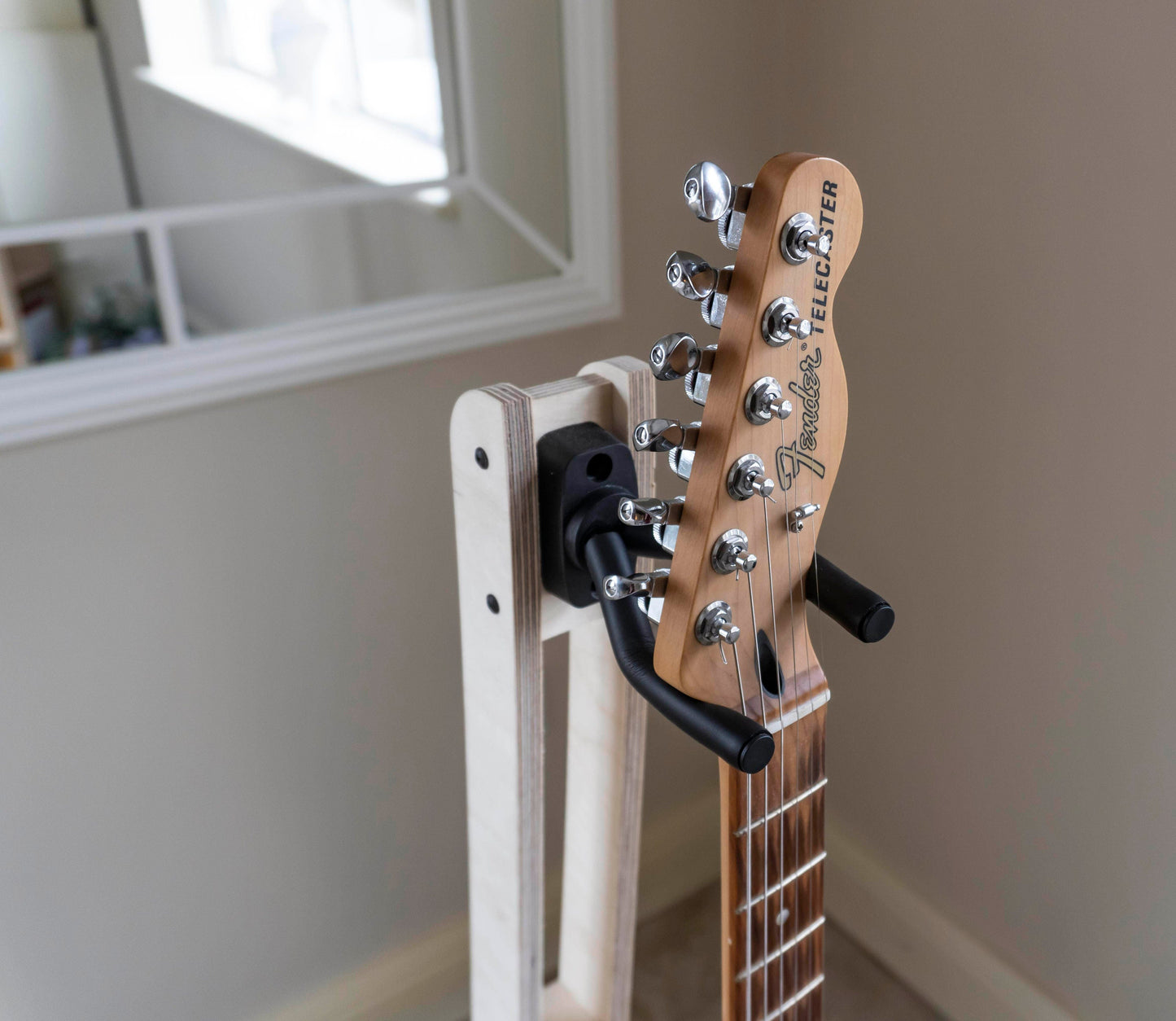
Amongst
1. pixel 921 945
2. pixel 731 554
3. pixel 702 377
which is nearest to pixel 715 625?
pixel 731 554

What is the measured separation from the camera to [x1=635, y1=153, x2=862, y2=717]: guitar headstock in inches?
19.6

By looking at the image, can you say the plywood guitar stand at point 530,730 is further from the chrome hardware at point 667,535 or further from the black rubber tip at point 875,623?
the black rubber tip at point 875,623

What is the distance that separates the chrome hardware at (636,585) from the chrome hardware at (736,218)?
7.7 inches

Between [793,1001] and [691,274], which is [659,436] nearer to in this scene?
[691,274]

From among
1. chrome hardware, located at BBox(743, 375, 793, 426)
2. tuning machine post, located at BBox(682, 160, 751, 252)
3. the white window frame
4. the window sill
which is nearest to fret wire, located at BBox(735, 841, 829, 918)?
chrome hardware, located at BBox(743, 375, 793, 426)

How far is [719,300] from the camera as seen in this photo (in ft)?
1.72

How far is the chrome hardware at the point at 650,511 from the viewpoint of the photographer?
0.55 m

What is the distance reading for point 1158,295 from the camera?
0.92 meters

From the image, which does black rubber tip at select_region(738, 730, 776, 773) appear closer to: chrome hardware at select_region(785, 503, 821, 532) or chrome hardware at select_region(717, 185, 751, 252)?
chrome hardware at select_region(785, 503, 821, 532)

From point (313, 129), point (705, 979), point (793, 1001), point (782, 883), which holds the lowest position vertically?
point (705, 979)

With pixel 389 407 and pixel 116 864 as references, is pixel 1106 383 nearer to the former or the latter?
pixel 389 407

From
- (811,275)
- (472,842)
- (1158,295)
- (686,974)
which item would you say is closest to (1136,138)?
(1158,295)

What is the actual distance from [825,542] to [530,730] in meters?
0.79

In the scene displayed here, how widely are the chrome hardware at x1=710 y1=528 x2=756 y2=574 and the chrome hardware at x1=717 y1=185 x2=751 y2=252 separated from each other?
0.16m
